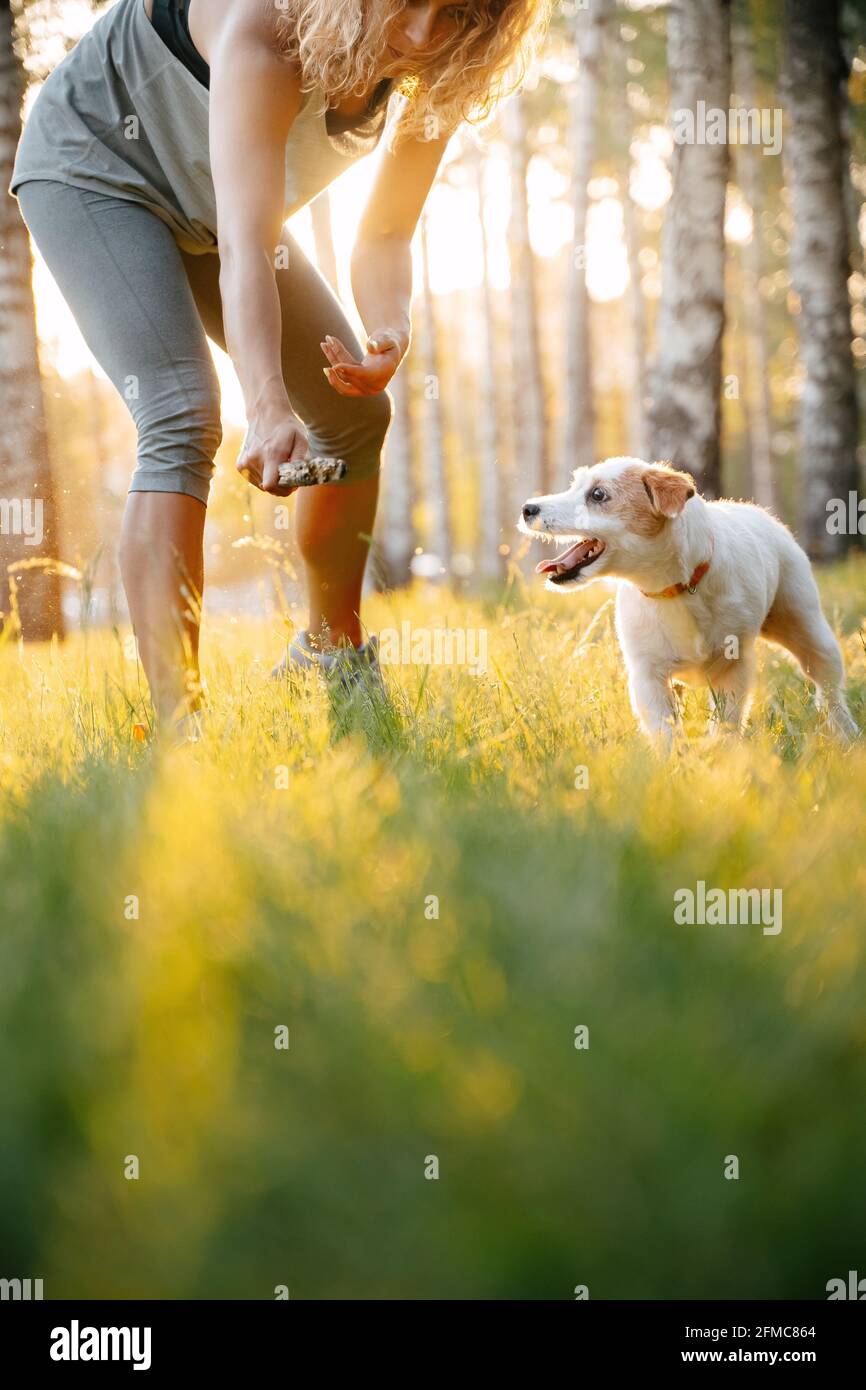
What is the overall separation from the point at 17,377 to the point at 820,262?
7897 mm

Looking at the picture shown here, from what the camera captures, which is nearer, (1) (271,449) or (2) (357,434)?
(1) (271,449)

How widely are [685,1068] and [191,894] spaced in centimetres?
69

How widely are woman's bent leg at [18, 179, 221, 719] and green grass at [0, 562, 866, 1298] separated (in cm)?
75

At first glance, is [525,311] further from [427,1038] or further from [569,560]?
[427,1038]

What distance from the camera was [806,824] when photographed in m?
1.92

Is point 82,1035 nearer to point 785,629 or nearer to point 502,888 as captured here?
point 502,888

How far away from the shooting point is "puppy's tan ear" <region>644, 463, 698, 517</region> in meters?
3.72

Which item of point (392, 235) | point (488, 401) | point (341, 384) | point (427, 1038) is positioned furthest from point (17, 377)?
point (488, 401)

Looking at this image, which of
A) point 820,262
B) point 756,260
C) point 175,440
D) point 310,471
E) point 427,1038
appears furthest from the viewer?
point 756,260

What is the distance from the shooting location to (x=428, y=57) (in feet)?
9.34

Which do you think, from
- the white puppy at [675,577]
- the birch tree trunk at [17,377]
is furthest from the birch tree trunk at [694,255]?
the white puppy at [675,577]

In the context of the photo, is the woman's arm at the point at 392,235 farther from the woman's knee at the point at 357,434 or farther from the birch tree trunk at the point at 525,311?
the birch tree trunk at the point at 525,311

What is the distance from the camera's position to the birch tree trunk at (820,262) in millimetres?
11195
